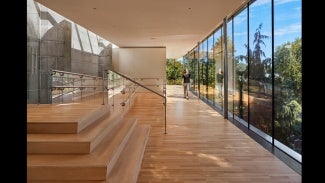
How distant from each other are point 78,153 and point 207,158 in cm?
202

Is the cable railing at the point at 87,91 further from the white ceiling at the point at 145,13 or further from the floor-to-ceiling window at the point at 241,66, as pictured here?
the floor-to-ceiling window at the point at 241,66

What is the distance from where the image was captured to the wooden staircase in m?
3.08

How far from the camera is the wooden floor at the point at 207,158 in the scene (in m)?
3.80

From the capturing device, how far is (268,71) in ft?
18.5

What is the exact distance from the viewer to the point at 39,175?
3.06 metres

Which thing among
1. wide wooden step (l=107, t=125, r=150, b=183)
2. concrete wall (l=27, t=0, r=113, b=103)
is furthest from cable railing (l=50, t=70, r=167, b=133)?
wide wooden step (l=107, t=125, r=150, b=183)

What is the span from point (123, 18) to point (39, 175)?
18.1 ft

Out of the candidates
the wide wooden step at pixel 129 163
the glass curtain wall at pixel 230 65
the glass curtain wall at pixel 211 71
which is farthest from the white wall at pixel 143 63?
the wide wooden step at pixel 129 163

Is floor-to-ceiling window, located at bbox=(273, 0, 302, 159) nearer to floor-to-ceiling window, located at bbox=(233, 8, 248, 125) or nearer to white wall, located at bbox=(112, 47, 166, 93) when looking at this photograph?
floor-to-ceiling window, located at bbox=(233, 8, 248, 125)

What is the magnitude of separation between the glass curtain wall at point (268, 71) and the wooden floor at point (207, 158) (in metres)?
0.45

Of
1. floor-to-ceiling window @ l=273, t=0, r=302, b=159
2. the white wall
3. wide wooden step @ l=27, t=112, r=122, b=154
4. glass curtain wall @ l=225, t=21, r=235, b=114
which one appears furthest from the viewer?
the white wall

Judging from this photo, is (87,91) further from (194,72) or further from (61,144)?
(194,72)

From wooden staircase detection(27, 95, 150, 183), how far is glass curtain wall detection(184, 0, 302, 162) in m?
2.03
